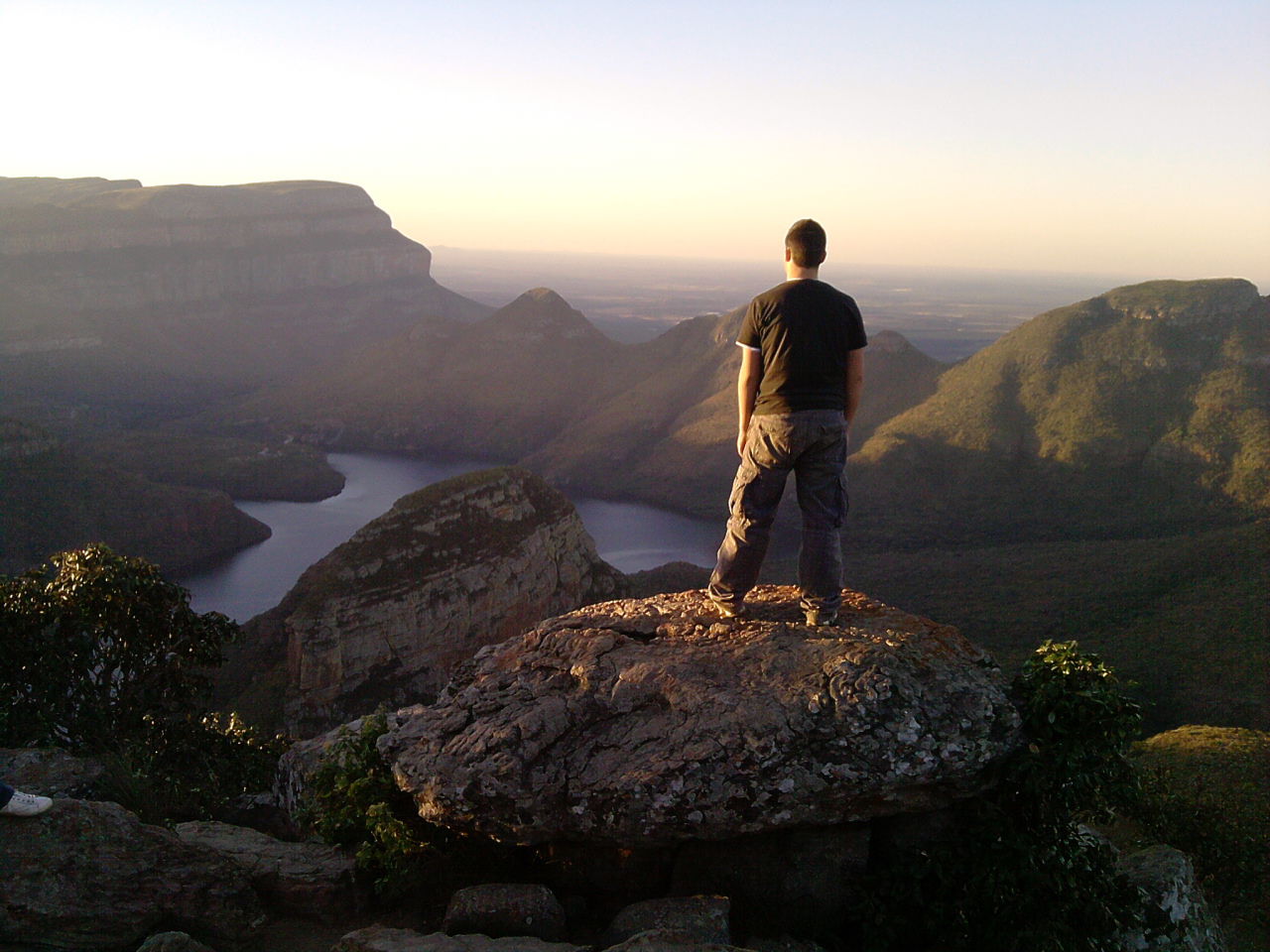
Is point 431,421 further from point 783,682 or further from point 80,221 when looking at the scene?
point 783,682

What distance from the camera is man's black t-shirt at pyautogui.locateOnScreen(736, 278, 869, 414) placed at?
6.92 m

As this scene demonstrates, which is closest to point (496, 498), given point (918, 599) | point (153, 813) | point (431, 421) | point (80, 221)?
point (918, 599)

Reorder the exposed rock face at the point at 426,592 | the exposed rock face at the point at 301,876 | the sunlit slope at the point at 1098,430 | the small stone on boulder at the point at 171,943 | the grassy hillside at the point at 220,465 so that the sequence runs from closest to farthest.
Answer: the small stone on boulder at the point at 171,943 < the exposed rock face at the point at 301,876 < the exposed rock face at the point at 426,592 < the sunlit slope at the point at 1098,430 < the grassy hillside at the point at 220,465

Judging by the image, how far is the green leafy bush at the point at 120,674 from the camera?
→ 1119cm

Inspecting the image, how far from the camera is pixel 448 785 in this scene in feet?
21.4

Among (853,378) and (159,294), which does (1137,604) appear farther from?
(159,294)

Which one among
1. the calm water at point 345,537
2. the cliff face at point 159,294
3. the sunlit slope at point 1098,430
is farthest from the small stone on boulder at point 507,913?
the cliff face at point 159,294

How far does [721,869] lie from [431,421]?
414ft

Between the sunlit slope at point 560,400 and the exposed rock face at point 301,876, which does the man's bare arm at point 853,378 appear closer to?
the exposed rock face at point 301,876

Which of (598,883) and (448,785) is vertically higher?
(448,785)

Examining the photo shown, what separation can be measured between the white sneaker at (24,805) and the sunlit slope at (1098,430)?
62.5 meters

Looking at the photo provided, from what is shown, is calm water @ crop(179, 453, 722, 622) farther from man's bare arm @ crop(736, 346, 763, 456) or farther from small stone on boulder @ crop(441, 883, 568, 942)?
man's bare arm @ crop(736, 346, 763, 456)

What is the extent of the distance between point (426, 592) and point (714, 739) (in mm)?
33566

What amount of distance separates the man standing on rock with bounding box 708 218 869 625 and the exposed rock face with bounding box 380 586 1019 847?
0.82m
